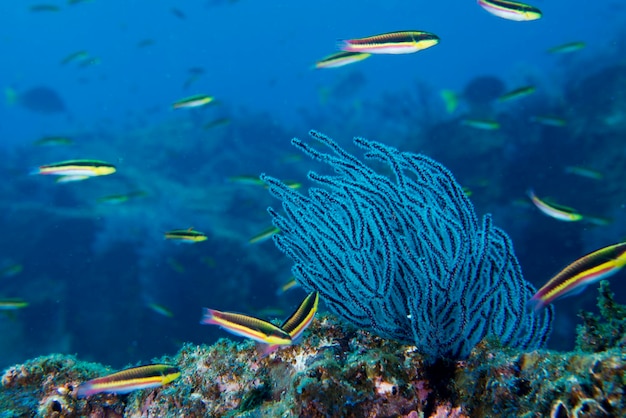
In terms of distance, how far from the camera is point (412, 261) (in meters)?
2.56

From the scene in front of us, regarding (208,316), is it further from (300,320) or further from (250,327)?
(300,320)

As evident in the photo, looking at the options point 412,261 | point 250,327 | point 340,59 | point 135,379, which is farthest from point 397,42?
point 135,379

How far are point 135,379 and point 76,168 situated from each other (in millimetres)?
4140

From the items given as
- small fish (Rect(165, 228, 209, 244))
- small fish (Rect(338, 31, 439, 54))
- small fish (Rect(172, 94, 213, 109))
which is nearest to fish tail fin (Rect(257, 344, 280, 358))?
small fish (Rect(338, 31, 439, 54))

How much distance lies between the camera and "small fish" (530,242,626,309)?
204 cm

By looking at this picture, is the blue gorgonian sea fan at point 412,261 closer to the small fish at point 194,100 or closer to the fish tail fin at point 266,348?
the fish tail fin at point 266,348

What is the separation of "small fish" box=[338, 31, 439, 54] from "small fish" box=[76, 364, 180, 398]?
3.44m

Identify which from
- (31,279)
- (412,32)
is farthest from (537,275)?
(31,279)

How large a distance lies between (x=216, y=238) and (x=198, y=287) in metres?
1.91

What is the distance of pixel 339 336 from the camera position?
9.09 feet

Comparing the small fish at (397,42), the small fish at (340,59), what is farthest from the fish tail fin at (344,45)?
the small fish at (340,59)

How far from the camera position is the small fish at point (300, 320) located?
2.47 metres

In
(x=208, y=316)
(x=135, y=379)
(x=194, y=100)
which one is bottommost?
(x=194, y=100)

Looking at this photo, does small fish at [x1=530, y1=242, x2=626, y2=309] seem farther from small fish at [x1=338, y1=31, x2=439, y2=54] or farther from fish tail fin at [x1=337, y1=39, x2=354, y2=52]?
fish tail fin at [x1=337, y1=39, x2=354, y2=52]
